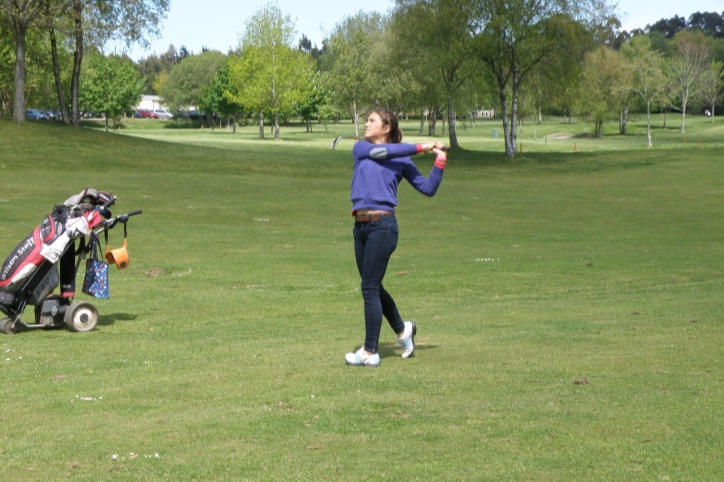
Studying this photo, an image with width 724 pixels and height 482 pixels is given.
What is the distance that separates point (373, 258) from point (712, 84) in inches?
5036

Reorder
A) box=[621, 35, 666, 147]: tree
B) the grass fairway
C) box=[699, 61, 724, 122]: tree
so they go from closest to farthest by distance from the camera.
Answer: the grass fairway → box=[621, 35, 666, 147]: tree → box=[699, 61, 724, 122]: tree

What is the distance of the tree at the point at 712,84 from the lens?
12369 cm

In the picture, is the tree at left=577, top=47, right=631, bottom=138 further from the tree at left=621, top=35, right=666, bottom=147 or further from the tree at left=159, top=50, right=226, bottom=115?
the tree at left=159, top=50, right=226, bottom=115

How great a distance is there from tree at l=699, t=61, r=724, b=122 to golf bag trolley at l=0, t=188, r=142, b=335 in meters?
120

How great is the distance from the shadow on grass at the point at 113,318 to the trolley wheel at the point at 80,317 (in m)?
0.69

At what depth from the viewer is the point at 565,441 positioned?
6215 millimetres

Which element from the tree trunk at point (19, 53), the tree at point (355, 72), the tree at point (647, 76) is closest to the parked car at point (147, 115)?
the tree at point (355, 72)

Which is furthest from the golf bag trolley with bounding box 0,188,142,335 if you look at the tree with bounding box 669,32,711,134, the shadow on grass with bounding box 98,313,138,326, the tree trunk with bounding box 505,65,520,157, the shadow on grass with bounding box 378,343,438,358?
the tree with bounding box 669,32,711,134

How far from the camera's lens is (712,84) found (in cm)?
12675

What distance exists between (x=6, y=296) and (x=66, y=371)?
107 inches

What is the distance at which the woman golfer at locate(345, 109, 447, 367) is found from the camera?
29.2 ft

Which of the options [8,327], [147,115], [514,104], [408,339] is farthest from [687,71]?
[408,339]

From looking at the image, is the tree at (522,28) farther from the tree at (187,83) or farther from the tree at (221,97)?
the tree at (187,83)

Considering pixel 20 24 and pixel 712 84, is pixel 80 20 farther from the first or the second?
pixel 712 84
